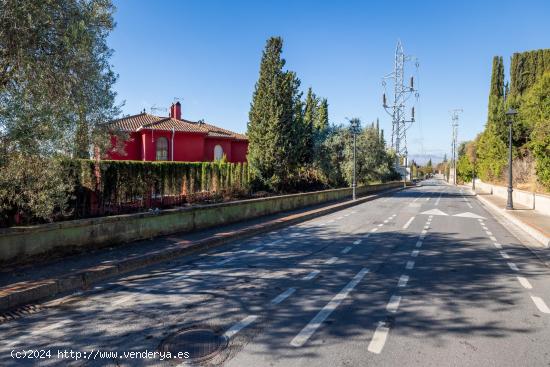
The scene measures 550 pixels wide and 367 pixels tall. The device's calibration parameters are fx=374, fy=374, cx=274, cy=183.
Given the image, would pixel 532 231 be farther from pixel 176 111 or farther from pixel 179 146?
pixel 176 111

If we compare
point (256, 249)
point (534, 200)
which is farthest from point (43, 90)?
point (534, 200)

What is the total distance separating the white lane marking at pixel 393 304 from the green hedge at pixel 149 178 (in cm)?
808

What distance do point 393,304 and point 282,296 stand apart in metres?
1.67

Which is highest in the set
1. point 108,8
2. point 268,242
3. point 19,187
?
point 108,8

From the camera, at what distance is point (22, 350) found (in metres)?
4.06

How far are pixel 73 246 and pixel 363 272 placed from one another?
243 inches

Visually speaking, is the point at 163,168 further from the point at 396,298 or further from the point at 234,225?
the point at 396,298

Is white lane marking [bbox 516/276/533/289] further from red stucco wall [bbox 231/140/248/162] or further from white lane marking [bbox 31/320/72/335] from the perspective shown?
red stucco wall [bbox 231/140/248/162]

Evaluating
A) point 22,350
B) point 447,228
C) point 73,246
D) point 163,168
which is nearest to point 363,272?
point 22,350

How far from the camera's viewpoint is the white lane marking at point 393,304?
17.5 feet

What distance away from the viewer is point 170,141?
3619cm

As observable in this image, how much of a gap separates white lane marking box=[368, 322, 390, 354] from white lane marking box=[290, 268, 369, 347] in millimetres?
694

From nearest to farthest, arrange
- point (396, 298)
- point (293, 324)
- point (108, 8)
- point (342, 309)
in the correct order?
point (293, 324) < point (342, 309) < point (396, 298) < point (108, 8)

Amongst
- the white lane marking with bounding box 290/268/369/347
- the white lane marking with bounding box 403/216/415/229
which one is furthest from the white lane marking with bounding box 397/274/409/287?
the white lane marking with bounding box 403/216/415/229
